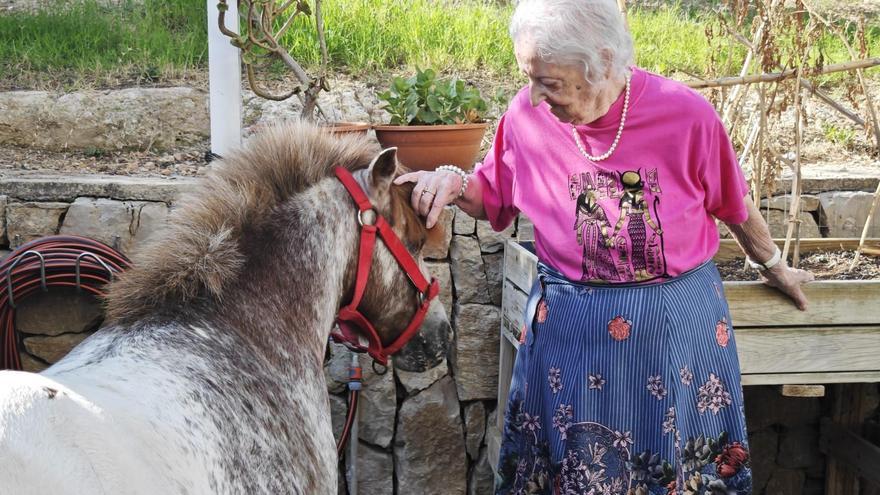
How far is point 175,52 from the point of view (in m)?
4.91

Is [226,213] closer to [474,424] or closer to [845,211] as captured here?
[474,424]

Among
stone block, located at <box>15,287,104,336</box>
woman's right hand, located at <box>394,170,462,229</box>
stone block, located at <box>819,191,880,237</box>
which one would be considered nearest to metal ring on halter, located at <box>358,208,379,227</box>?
woman's right hand, located at <box>394,170,462,229</box>

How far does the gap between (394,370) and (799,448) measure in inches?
74.2

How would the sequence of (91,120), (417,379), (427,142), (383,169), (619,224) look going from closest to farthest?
(383,169) < (619,224) < (427,142) < (417,379) < (91,120)

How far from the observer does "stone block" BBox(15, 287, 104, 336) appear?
10.9 ft

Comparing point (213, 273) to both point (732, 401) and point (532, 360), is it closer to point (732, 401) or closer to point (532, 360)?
point (532, 360)

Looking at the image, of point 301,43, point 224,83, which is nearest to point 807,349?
point 224,83

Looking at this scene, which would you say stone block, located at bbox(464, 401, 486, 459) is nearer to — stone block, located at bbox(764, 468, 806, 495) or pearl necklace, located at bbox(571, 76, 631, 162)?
stone block, located at bbox(764, 468, 806, 495)

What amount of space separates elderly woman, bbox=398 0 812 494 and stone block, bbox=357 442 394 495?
1.35 m

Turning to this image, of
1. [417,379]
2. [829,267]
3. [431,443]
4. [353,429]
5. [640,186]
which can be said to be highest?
[640,186]

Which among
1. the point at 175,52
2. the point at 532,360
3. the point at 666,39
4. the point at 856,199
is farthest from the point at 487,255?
the point at 666,39

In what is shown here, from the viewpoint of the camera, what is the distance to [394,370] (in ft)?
11.6

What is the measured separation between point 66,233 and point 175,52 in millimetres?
1856

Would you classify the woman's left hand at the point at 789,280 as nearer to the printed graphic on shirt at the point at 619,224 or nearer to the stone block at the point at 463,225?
the printed graphic on shirt at the point at 619,224
